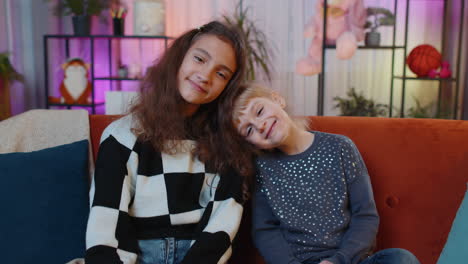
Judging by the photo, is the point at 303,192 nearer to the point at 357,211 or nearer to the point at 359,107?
the point at 357,211

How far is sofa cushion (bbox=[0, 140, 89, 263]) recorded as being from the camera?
129 centimetres

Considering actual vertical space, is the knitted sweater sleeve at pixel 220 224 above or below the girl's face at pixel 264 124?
below

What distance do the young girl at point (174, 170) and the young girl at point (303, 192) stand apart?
0.09 metres

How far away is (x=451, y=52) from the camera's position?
4137 mm

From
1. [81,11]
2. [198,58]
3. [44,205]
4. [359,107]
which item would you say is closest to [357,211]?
[198,58]

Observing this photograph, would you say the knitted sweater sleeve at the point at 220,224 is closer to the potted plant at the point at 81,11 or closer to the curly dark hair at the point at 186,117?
the curly dark hair at the point at 186,117

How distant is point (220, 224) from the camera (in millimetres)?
1324

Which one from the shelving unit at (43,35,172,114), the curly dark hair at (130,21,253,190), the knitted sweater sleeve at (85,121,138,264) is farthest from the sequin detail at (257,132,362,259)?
the shelving unit at (43,35,172,114)

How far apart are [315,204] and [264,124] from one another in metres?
0.29

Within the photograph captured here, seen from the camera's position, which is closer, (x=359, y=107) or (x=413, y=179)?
(x=413, y=179)

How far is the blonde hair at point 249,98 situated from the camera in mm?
1452

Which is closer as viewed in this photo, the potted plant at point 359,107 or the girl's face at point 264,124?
the girl's face at point 264,124

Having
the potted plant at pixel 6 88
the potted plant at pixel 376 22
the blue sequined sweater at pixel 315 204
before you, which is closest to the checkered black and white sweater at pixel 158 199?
the blue sequined sweater at pixel 315 204

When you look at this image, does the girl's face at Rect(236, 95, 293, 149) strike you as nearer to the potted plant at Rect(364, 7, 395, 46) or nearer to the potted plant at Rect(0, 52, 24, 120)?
the potted plant at Rect(0, 52, 24, 120)
